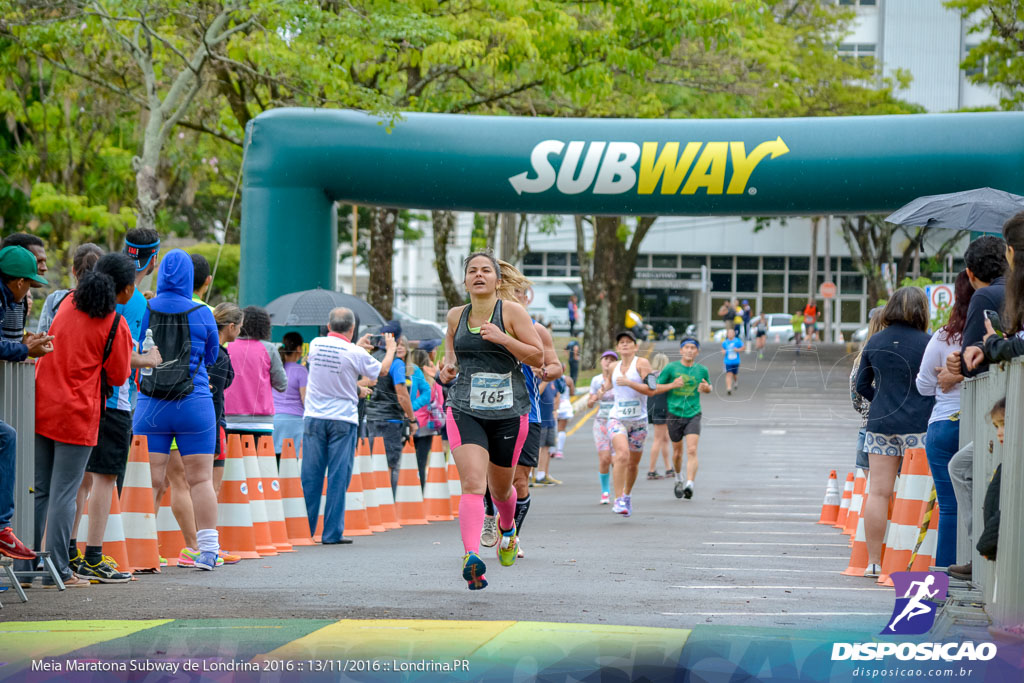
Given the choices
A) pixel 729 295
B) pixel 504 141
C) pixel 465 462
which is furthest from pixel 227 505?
pixel 729 295

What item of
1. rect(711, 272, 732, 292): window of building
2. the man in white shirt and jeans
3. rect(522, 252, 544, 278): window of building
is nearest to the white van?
rect(522, 252, 544, 278): window of building

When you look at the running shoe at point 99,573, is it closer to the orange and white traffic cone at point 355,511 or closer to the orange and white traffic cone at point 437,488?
the orange and white traffic cone at point 355,511

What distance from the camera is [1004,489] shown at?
19.9 feet

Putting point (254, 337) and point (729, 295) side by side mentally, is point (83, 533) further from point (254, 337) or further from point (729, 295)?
point (729, 295)

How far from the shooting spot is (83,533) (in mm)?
9555

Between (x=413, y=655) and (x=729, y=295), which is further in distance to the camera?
(x=729, y=295)

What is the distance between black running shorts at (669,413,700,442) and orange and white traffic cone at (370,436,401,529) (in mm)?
4120

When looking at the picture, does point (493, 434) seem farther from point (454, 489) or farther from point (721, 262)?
point (721, 262)

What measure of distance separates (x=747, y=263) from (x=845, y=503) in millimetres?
55173

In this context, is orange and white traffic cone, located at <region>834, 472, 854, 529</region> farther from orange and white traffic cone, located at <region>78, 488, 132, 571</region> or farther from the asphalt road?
orange and white traffic cone, located at <region>78, 488, 132, 571</region>

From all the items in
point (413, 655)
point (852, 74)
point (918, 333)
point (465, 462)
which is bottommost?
point (413, 655)

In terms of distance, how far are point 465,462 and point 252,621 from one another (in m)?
1.59

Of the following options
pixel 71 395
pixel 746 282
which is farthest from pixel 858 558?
pixel 746 282

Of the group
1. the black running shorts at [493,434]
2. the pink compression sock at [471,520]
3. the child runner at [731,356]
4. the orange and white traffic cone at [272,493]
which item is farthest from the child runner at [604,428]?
the child runner at [731,356]
